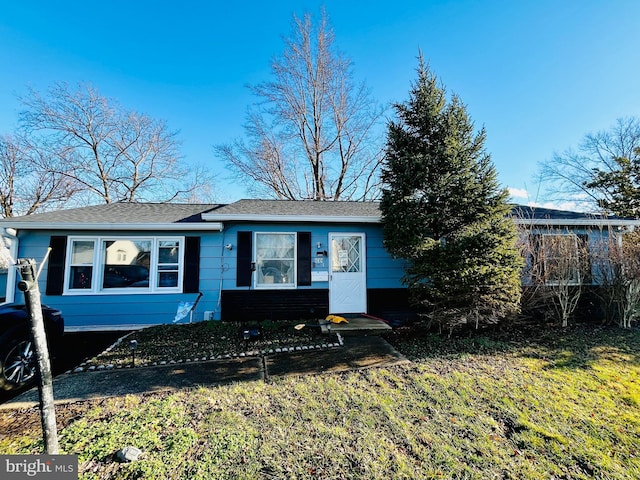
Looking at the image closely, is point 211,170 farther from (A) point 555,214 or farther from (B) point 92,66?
(A) point 555,214

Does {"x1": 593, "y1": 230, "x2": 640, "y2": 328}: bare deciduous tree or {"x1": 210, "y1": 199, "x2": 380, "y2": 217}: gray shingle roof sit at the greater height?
{"x1": 210, "y1": 199, "x2": 380, "y2": 217}: gray shingle roof

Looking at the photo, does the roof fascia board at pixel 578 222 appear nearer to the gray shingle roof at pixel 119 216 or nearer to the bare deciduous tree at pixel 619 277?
the bare deciduous tree at pixel 619 277

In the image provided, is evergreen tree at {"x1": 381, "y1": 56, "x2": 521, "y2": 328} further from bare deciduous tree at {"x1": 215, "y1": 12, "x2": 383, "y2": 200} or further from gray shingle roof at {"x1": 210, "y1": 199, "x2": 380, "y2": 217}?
bare deciduous tree at {"x1": 215, "y1": 12, "x2": 383, "y2": 200}

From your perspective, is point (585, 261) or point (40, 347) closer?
point (40, 347)

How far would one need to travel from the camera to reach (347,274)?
6906mm

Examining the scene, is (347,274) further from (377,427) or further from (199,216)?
(377,427)

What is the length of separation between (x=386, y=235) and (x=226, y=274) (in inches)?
153

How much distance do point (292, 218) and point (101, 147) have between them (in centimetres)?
1780

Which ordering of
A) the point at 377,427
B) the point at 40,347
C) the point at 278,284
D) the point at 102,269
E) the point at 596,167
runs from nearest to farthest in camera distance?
the point at 40,347 → the point at 377,427 → the point at 102,269 → the point at 278,284 → the point at 596,167

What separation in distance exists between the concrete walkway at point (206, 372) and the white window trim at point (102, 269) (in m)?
2.69

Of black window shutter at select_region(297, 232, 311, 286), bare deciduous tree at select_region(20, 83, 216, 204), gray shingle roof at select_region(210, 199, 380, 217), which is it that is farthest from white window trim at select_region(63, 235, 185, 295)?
bare deciduous tree at select_region(20, 83, 216, 204)

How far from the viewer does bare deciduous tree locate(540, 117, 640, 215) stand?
17.5m

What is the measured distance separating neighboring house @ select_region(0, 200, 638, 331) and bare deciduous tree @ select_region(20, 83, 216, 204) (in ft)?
42.8

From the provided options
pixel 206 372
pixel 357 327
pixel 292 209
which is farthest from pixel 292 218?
pixel 206 372
